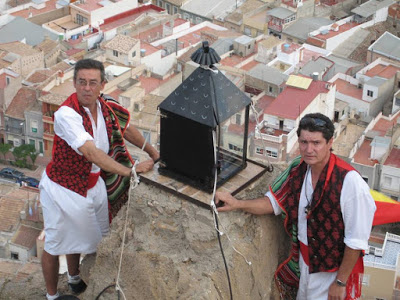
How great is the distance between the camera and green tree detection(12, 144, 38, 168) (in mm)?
30766

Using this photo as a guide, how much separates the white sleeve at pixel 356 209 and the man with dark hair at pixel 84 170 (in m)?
1.66

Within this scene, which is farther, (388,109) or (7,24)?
(7,24)

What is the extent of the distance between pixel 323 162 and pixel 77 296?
2.67 meters

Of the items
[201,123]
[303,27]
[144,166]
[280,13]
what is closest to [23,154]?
[280,13]

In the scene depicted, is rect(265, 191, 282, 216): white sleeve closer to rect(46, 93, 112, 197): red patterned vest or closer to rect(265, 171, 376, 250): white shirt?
rect(265, 171, 376, 250): white shirt

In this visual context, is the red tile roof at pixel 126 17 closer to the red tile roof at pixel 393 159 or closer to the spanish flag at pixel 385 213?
the red tile roof at pixel 393 159

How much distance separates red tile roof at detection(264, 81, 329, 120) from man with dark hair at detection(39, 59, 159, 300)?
20568 millimetres

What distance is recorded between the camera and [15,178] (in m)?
30.0

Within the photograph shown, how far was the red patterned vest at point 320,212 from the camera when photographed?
6.41m

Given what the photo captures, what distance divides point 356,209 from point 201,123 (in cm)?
131

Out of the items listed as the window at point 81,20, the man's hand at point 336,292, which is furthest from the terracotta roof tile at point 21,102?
the man's hand at point 336,292

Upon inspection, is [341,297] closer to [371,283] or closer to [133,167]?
[133,167]

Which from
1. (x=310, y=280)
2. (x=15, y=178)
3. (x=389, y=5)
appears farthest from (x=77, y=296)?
(x=389, y=5)

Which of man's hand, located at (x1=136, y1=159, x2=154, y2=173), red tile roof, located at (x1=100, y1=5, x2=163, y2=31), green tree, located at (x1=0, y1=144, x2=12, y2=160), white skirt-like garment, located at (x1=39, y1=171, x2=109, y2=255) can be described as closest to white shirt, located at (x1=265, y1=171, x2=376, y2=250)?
man's hand, located at (x1=136, y1=159, x2=154, y2=173)
